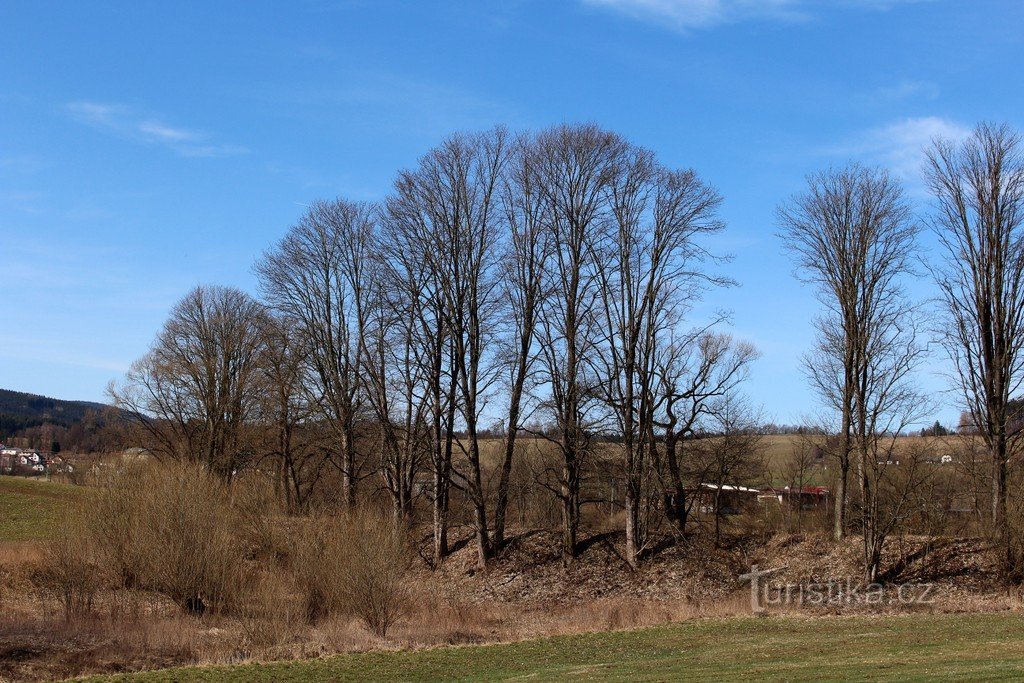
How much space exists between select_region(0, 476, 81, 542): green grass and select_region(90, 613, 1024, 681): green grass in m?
17.9

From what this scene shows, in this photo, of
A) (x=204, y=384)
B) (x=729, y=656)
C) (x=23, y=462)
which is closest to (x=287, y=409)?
(x=204, y=384)

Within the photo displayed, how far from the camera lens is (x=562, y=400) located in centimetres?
3512

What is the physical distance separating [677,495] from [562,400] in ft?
19.9

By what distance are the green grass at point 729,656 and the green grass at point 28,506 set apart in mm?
17906

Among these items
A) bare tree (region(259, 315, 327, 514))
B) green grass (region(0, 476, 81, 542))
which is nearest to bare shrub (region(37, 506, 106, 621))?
green grass (region(0, 476, 81, 542))

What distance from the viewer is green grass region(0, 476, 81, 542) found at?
40.8 metres

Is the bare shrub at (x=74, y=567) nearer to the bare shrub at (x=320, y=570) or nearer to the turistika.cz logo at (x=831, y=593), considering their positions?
the bare shrub at (x=320, y=570)

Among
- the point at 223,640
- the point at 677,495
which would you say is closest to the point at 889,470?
the point at 677,495

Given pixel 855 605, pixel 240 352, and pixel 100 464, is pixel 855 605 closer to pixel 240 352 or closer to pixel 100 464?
pixel 100 464

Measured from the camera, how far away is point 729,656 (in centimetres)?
1723

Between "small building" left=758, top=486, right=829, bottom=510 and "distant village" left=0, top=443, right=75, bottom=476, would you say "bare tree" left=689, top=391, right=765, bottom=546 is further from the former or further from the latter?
"distant village" left=0, top=443, right=75, bottom=476

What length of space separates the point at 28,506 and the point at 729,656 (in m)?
45.6

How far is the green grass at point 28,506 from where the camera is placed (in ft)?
134

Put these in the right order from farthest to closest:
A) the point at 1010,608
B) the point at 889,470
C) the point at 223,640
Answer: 1. the point at 889,470
2. the point at 1010,608
3. the point at 223,640
